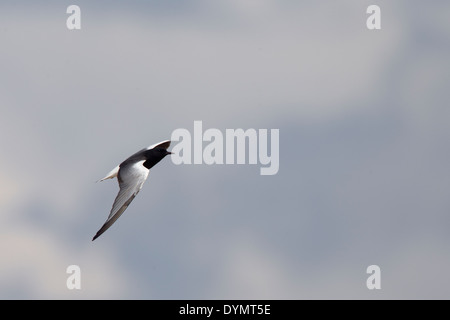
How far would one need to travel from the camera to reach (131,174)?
1078 inches

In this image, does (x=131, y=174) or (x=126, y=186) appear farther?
(x=131, y=174)

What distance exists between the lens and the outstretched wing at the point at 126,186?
82.2 feet

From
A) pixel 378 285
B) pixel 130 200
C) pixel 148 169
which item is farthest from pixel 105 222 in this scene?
pixel 378 285

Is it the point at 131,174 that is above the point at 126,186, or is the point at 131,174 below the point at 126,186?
above

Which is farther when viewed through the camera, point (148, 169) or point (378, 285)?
point (378, 285)

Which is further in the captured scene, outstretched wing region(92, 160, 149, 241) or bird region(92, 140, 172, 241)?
bird region(92, 140, 172, 241)

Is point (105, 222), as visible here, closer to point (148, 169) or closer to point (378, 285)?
point (148, 169)

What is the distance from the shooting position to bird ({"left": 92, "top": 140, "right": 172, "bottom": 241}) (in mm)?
25297

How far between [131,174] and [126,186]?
0.87m
